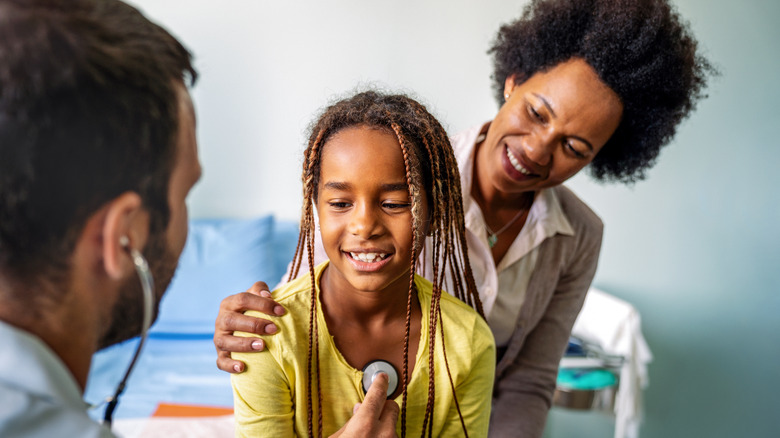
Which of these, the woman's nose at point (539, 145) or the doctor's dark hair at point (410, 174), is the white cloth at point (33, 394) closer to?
the doctor's dark hair at point (410, 174)

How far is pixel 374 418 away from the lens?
0.87 metres

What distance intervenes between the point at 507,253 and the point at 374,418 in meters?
0.63

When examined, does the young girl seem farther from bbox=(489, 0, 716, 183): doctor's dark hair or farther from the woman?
bbox=(489, 0, 716, 183): doctor's dark hair

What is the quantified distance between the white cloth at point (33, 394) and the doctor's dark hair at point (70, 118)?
66 mm

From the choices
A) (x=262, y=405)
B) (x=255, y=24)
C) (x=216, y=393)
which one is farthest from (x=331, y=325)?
(x=255, y=24)

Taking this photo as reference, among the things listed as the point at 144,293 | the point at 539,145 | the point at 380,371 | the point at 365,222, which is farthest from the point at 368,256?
the point at 539,145

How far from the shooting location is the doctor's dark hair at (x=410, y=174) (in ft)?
3.20

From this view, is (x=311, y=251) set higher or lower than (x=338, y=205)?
lower

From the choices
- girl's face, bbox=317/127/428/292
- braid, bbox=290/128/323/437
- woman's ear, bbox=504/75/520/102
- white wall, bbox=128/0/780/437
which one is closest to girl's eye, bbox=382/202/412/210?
girl's face, bbox=317/127/428/292

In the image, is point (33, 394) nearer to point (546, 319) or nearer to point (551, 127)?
point (551, 127)

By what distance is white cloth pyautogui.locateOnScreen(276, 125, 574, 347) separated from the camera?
4.32ft

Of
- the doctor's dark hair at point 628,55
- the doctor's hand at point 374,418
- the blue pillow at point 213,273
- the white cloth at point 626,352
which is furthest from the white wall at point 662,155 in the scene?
the doctor's hand at point 374,418

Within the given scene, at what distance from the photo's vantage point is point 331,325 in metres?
1.06

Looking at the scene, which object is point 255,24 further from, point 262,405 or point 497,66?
point 262,405
